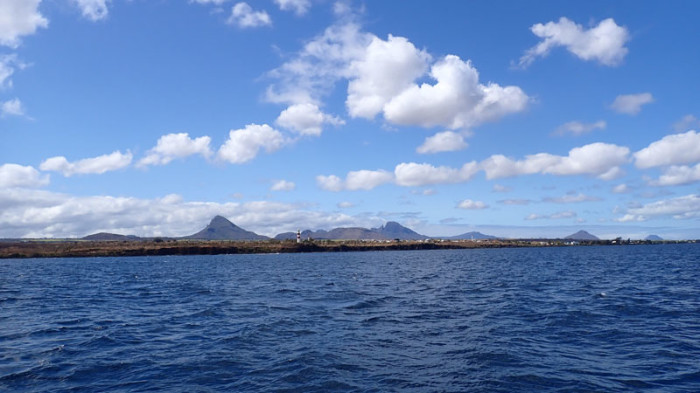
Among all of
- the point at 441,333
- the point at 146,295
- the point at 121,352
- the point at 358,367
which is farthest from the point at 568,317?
the point at 146,295

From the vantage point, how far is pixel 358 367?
21.6 metres

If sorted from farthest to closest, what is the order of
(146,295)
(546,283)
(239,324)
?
(546,283), (146,295), (239,324)

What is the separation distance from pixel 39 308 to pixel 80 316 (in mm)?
9065

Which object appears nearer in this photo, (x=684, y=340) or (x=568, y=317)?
(x=684, y=340)

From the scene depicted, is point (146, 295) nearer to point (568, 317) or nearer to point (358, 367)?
point (358, 367)

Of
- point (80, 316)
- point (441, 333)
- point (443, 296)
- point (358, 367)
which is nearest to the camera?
point (358, 367)

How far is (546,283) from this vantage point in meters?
60.0

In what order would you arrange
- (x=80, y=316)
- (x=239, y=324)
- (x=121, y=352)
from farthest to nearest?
(x=80, y=316)
(x=239, y=324)
(x=121, y=352)

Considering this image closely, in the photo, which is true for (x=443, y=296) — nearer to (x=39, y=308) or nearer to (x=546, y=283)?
(x=546, y=283)

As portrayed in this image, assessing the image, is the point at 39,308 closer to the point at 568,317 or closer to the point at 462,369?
the point at 462,369

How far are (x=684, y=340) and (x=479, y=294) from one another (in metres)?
23.1

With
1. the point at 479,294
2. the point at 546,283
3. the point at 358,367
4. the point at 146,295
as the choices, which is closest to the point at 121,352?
the point at 358,367

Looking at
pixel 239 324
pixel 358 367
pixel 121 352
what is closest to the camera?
pixel 358 367

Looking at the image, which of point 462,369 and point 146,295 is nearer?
point 462,369
